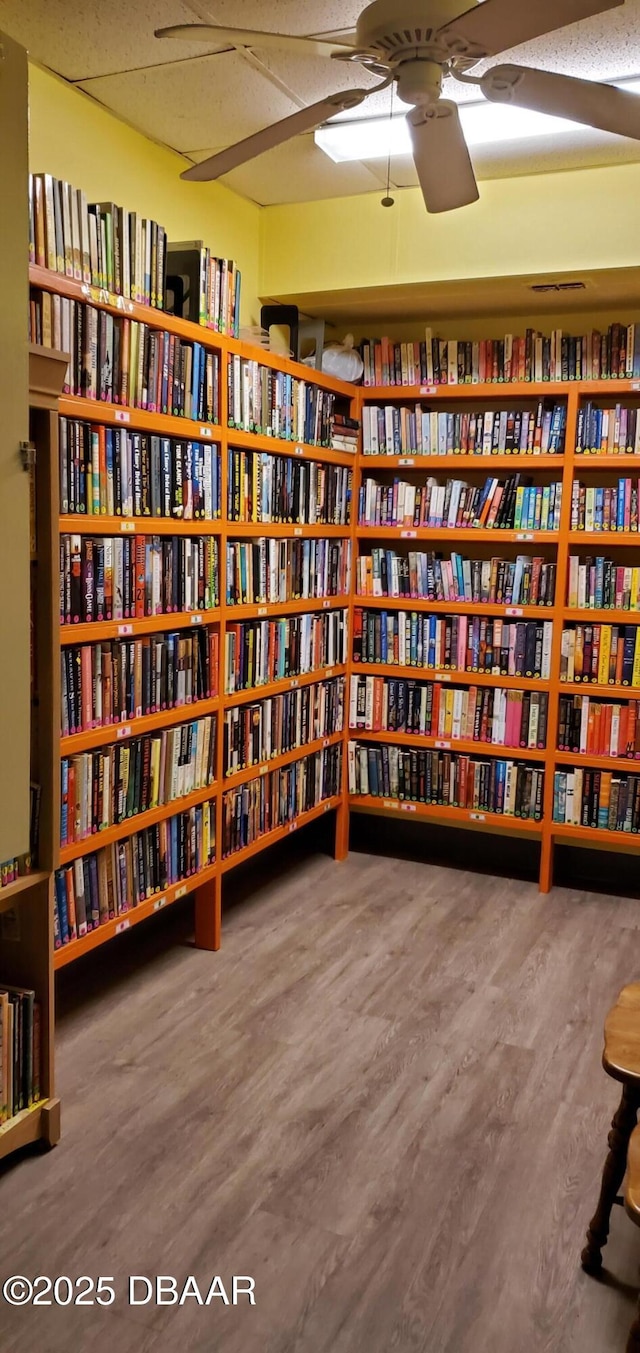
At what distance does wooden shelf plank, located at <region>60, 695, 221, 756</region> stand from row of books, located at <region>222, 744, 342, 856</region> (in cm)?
39

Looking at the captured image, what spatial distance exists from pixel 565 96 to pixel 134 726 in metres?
1.90

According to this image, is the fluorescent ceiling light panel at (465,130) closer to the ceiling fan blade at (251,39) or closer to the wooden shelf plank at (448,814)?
the ceiling fan blade at (251,39)

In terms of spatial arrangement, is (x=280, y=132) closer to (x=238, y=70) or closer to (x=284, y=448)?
(x=238, y=70)

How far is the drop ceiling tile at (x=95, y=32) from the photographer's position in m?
2.41

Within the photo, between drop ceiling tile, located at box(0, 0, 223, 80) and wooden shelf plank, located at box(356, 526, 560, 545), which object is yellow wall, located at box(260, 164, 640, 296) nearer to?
wooden shelf plank, located at box(356, 526, 560, 545)

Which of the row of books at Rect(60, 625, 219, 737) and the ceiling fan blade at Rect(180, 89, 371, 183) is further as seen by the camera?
the row of books at Rect(60, 625, 219, 737)

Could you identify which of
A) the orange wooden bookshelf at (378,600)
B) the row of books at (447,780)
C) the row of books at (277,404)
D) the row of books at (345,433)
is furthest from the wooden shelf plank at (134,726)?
the row of books at (345,433)

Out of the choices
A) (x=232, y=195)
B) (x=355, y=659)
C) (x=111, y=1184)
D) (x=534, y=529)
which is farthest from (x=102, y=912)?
(x=232, y=195)

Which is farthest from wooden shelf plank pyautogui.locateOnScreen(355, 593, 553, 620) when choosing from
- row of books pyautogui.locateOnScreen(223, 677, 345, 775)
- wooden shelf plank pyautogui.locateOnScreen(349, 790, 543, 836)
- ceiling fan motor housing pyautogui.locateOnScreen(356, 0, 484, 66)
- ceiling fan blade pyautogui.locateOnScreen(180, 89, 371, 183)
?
ceiling fan motor housing pyautogui.locateOnScreen(356, 0, 484, 66)

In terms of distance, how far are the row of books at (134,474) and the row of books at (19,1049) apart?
1188 mm

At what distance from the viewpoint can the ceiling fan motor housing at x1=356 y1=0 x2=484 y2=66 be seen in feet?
6.01

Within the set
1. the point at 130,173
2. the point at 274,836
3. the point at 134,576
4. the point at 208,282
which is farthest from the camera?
the point at 274,836

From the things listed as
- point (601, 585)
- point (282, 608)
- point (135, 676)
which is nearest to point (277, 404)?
point (282, 608)

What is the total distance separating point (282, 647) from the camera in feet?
12.2
